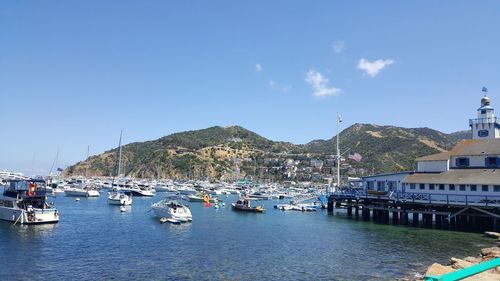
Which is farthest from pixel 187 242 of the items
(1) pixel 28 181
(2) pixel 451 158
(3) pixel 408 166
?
(3) pixel 408 166

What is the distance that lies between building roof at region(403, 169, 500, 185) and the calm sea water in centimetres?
699

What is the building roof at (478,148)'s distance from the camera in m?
58.1

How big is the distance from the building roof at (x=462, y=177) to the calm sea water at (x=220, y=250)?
6992 millimetres

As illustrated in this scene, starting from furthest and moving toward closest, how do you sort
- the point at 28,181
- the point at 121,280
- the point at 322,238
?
the point at 28,181, the point at 322,238, the point at 121,280

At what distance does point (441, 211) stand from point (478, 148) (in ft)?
35.6

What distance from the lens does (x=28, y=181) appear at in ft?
186

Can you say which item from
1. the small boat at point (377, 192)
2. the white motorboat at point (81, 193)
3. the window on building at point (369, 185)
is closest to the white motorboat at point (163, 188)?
the white motorboat at point (81, 193)

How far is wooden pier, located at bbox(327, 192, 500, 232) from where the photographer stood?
53.1m

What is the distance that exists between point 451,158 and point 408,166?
12750 centimetres

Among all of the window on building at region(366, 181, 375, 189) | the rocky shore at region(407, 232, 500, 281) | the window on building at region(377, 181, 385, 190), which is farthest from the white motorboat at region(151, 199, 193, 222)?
the rocky shore at region(407, 232, 500, 281)

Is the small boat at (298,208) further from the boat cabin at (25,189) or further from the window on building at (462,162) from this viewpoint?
the boat cabin at (25,189)

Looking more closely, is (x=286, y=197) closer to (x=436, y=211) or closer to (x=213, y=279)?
(x=436, y=211)

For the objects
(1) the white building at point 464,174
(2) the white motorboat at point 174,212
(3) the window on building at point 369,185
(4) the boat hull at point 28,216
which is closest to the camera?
(4) the boat hull at point 28,216

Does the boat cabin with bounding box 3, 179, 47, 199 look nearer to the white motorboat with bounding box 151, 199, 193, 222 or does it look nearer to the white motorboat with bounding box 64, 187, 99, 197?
the white motorboat with bounding box 151, 199, 193, 222
